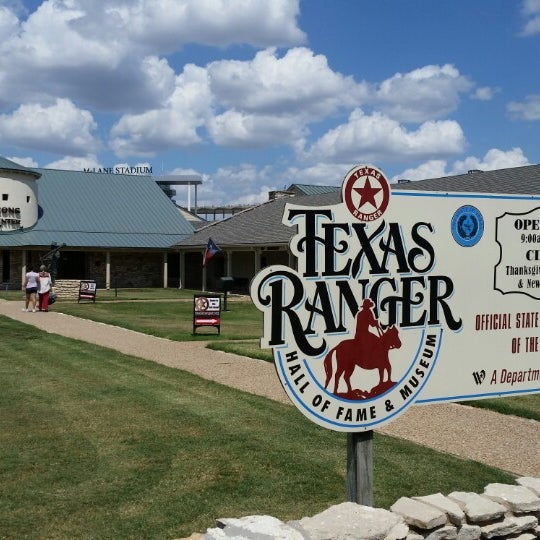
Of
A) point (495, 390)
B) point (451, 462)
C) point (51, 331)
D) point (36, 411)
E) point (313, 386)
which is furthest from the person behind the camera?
point (51, 331)

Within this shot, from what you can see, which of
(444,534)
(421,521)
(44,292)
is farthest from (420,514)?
(44,292)

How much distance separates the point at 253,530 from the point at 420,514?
1013 millimetres

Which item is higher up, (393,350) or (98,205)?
(98,205)

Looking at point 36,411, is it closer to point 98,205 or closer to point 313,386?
point 313,386

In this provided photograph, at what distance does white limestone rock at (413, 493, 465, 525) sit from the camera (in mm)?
4375

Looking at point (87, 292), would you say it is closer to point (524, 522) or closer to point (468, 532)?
point (524, 522)

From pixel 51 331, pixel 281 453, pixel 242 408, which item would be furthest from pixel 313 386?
pixel 51 331

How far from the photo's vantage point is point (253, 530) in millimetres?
3873

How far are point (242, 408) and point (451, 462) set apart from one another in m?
2.84

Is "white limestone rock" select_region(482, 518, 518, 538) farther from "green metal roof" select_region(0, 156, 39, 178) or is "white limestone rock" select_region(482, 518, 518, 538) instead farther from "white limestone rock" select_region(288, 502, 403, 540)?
"green metal roof" select_region(0, 156, 39, 178)

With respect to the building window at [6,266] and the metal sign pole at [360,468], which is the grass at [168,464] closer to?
the metal sign pole at [360,468]

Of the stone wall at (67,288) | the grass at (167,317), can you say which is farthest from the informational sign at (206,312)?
the stone wall at (67,288)

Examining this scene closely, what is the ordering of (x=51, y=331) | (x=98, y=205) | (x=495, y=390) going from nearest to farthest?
(x=495, y=390) → (x=51, y=331) → (x=98, y=205)

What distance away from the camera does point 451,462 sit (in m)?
6.99
